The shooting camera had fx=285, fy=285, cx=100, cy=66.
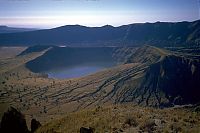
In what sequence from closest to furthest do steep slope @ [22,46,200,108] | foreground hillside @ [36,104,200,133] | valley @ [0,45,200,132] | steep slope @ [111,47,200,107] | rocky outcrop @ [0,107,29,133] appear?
Answer: foreground hillside @ [36,104,200,133], rocky outcrop @ [0,107,29,133], valley @ [0,45,200,132], steep slope @ [111,47,200,107], steep slope @ [22,46,200,108]

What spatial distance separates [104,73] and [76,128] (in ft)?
441

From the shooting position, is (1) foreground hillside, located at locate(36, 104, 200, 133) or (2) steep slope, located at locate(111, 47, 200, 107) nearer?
(1) foreground hillside, located at locate(36, 104, 200, 133)

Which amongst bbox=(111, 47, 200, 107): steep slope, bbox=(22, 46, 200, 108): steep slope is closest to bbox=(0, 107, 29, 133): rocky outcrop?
bbox=(22, 46, 200, 108): steep slope

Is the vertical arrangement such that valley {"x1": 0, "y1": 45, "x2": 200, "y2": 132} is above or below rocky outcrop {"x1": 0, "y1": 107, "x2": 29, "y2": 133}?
below

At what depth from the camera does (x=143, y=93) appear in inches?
4961

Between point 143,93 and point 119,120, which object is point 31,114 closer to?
point 143,93

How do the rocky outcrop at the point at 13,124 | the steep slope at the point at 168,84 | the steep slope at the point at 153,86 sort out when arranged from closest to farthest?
the rocky outcrop at the point at 13,124 → the steep slope at the point at 168,84 → the steep slope at the point at 153,86

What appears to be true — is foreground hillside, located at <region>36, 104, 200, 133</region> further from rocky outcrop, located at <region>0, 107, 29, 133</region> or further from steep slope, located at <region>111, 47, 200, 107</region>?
steep slope, located at <region>111, 47, 200, 107</region>

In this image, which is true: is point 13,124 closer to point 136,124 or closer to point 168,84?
point 136,124

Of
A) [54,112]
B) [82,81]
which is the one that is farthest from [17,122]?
[82,81]

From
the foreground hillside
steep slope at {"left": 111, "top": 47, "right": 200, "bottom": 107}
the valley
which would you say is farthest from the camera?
steep slope at {"left": 111, "top": 47, "right": 200, "bottom": 107}

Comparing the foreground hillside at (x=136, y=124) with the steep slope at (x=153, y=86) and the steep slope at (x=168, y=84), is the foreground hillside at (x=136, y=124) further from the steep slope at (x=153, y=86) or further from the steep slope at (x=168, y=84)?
the steep slope at (x=168, y=84)

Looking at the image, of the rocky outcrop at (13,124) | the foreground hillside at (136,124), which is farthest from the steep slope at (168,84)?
the foreground hillside at (136,124)

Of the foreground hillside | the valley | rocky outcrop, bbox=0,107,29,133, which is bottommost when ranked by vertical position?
the valley
